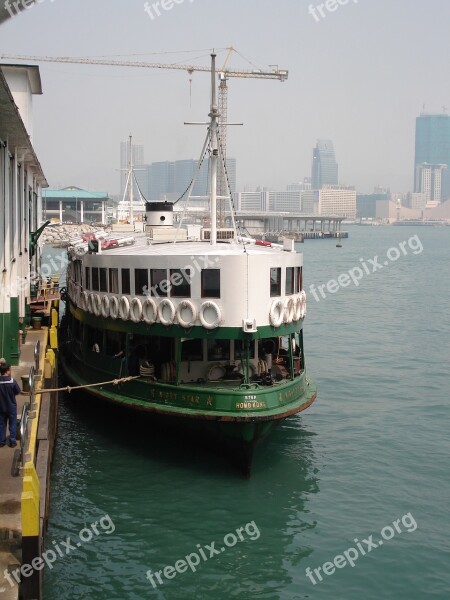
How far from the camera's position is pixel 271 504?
716 inches

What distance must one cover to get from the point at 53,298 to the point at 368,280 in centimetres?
5494

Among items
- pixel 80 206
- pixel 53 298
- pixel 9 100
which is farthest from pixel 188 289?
pixel 80 206

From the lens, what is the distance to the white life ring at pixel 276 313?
1972 cm

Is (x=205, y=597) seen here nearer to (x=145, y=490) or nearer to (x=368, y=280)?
(x=145, y=490)

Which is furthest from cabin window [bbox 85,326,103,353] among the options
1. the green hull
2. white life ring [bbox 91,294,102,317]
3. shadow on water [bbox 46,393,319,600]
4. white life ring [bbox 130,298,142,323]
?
white life ring [bbox 130,298,142,323]

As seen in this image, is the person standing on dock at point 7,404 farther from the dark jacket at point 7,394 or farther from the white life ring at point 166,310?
the white life ring at point 166,310

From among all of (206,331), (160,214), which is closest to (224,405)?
(206,331)

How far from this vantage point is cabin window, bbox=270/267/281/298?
2009 centimetres

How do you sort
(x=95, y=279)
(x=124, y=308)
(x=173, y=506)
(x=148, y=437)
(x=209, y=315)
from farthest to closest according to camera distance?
(x=95, y=279) < (x=148, y=437) < (x=124, y=308) < (x=209, y=315) < (x=173, y=506)

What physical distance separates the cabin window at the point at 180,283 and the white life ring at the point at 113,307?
2.24m

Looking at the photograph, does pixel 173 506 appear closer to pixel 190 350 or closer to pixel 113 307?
pixel 190 350

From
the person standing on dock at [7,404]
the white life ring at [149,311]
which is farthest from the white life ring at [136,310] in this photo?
the person standing on dock at [7,404]

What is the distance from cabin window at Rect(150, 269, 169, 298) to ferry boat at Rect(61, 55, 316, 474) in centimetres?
3

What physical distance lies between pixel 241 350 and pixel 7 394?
7.81m
